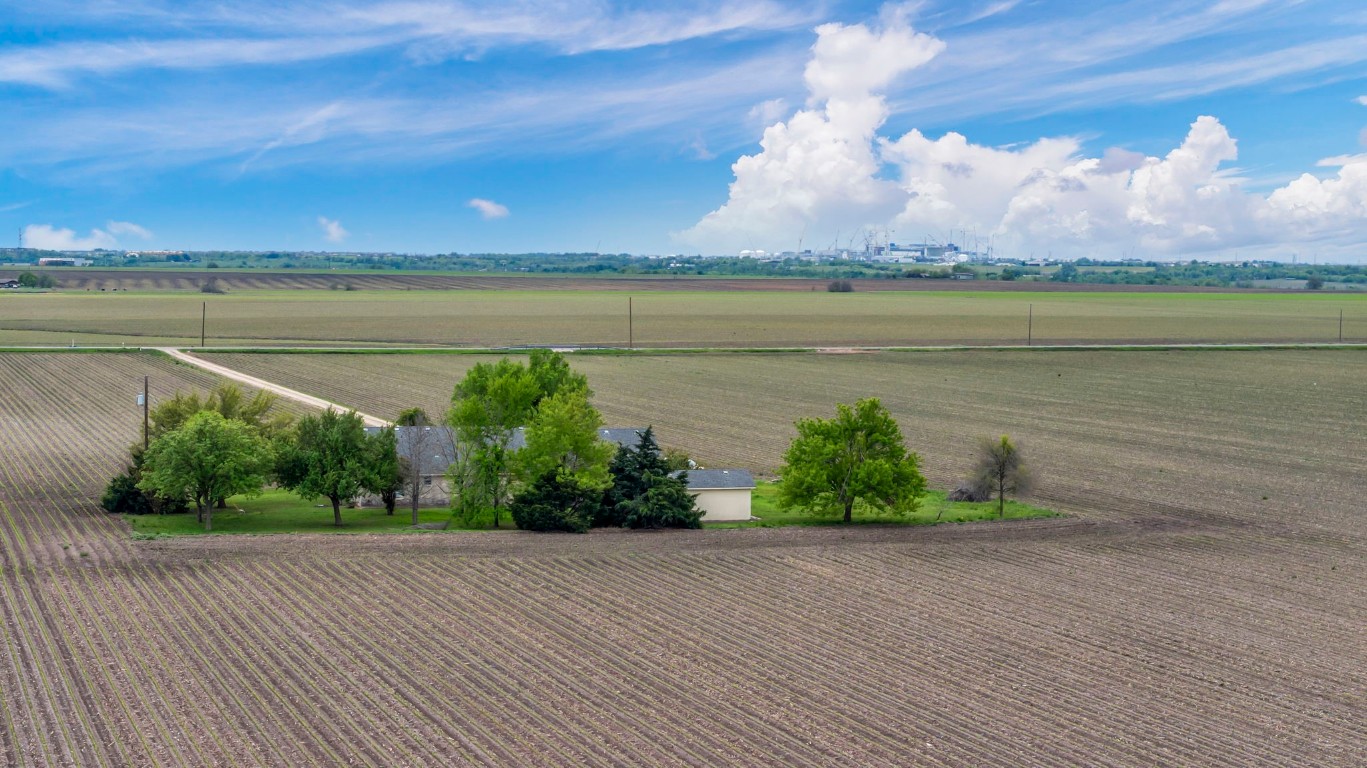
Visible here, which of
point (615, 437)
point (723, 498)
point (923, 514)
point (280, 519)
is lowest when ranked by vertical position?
point (280, 519)

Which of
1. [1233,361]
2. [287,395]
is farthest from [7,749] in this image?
[1233,361]

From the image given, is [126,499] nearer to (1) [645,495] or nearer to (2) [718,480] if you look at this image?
(1) [645,495]

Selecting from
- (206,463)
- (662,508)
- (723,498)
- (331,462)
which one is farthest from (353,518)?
(723,498)

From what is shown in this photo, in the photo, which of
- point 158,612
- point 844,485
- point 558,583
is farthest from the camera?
point 844,485

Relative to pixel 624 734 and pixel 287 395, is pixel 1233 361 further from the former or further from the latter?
pixel 624 734

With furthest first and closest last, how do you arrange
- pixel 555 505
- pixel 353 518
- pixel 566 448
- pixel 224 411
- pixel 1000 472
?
pixel 224 411 → pixel 1000 472 → pixel 353 518 → pixel 566 448 → pixel 555 505

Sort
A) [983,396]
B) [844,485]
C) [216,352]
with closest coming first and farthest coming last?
[844,485], [983,396], [216,352]

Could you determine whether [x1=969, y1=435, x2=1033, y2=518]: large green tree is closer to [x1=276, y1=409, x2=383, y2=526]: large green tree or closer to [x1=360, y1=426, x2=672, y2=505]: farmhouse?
[x1=360, y1=426, x2=672, y2=505]: farmhouse
